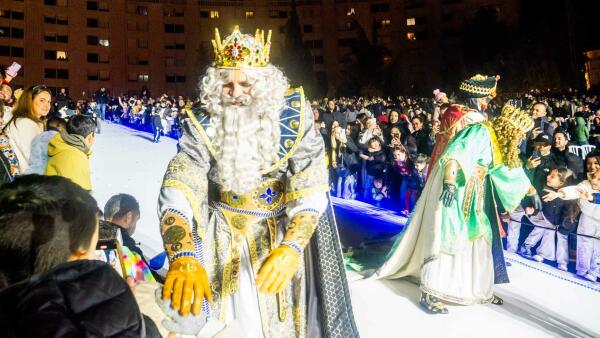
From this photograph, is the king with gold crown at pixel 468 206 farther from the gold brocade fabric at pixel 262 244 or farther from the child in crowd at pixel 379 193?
the child in crowd at pixel 379 193

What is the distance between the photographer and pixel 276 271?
2.05 m

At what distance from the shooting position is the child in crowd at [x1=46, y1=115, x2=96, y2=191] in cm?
428

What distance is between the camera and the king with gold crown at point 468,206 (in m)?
4.06

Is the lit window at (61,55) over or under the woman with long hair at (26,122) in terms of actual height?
over

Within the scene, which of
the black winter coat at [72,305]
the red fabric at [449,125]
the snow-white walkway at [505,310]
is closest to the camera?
the black winter coat at [72,305]

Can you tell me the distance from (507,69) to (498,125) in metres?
40.0

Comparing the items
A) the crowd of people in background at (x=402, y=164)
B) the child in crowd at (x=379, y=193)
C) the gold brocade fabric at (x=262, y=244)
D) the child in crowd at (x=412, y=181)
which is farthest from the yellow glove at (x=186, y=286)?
the child in crowd at (x=379, y=193)

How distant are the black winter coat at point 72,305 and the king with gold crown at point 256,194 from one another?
3.88 feet

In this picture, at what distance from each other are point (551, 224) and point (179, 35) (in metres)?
57.0

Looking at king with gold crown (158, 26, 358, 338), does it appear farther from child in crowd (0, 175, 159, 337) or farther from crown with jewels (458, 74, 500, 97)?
crown with jewels (458, 74, 500, 97)

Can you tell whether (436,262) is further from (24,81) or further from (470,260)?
(24,81)

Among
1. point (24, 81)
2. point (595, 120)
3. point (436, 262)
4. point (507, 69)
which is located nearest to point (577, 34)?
point (507, 69)

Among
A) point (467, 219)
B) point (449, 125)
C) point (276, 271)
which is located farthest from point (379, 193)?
point (276, 271)

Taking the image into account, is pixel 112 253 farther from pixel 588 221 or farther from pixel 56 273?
pixel 588 221
